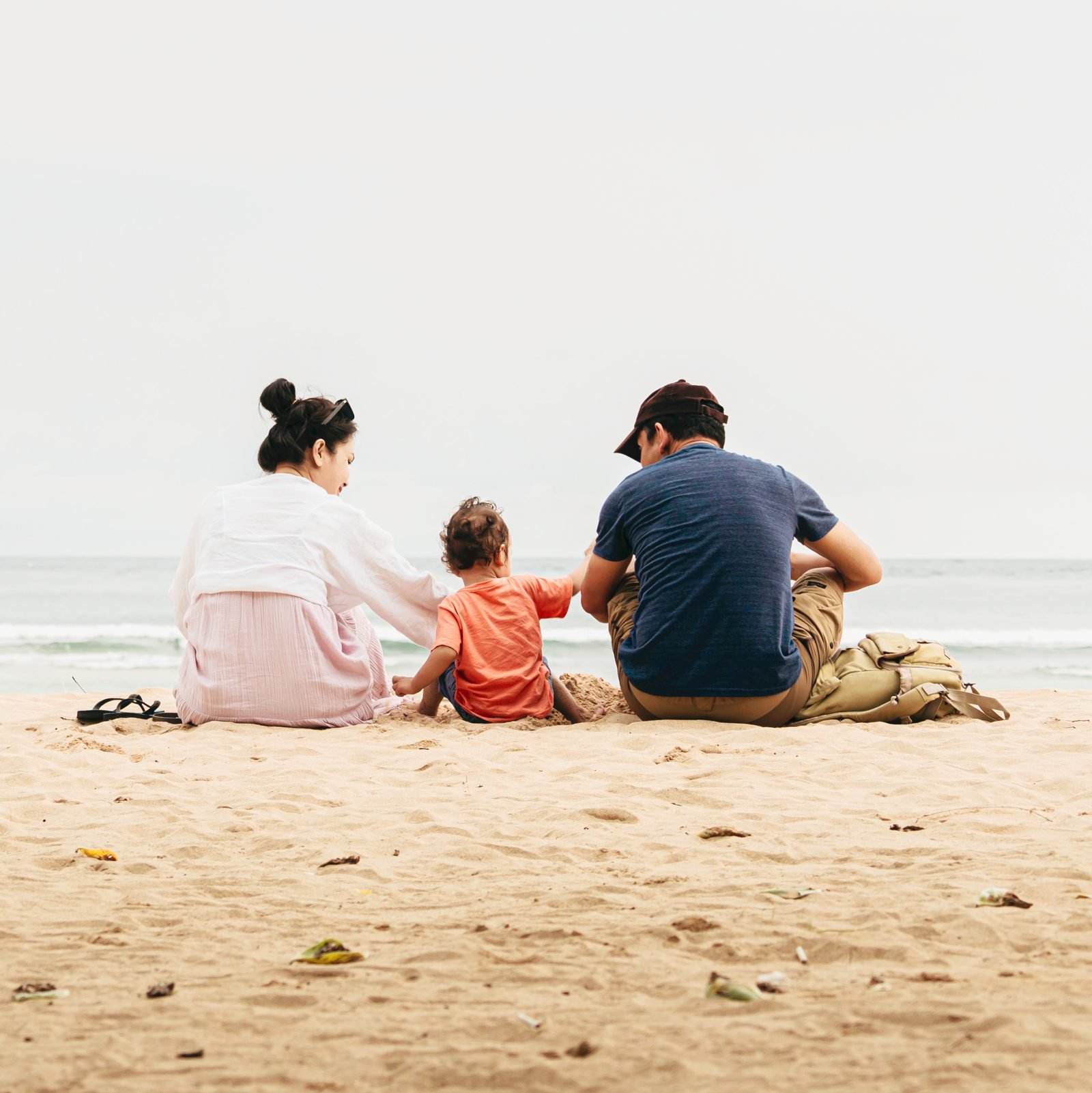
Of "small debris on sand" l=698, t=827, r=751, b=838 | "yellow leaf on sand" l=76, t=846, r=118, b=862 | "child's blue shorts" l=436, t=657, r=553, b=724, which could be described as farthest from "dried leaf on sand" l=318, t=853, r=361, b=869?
"child's blue shorts" l=436, t=657, r=553, b=724

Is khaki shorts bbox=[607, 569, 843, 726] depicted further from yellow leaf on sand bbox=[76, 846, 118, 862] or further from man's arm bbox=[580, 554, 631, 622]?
yellow leaf on sand bbox=[76, 846, 118, 862]

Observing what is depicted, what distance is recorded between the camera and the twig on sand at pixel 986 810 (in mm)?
3326

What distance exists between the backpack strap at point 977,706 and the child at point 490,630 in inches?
67.1

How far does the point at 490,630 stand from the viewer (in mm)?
5207

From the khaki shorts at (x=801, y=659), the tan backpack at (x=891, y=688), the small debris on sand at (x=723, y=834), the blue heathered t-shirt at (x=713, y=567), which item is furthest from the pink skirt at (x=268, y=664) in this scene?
the small debris on sand at (x=723, y=834)

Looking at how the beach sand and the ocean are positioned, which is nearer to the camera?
the beach sand

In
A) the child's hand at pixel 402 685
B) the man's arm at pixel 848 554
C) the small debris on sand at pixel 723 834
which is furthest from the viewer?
the child's hand at pixel 402 685

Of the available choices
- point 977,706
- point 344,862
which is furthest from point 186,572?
point 977,706

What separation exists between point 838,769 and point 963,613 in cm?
1819

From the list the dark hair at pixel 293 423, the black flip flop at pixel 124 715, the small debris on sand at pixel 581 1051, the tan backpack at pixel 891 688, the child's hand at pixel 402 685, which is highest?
the dark hair at pixel 293 423

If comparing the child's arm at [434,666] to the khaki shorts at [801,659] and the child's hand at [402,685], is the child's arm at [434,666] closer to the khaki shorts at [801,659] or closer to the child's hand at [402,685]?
the child's hand at [402,685]

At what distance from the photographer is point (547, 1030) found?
1831mm

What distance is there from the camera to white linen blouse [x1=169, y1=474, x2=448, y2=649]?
5.23 metres

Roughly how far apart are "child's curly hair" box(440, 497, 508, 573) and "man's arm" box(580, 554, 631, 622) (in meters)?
0.44
